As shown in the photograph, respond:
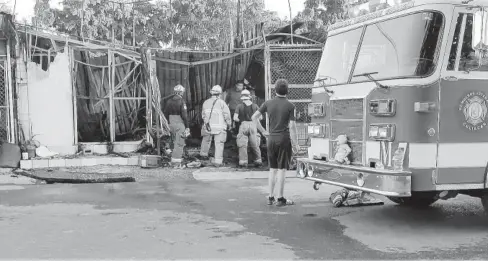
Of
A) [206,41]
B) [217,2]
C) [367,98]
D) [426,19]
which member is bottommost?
[367,98]

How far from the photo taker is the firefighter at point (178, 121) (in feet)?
39.0

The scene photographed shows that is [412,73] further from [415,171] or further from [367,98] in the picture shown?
[415,171]

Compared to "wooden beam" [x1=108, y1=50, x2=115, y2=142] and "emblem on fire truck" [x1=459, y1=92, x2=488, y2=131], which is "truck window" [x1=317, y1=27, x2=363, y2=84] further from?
"wooden beam" [x1=108, y1=50, x2=115, y2=142]

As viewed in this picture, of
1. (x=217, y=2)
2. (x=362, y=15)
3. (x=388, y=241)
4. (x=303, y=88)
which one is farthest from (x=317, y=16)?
(x=388, y=241)

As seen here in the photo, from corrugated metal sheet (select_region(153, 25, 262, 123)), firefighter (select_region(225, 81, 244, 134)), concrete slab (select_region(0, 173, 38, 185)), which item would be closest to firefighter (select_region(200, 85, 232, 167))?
firefighter (select_region(225, 81, 244, 134))

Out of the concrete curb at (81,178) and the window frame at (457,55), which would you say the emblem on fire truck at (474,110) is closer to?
the window frame at (457,55)

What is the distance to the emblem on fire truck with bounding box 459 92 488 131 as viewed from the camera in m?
5.75

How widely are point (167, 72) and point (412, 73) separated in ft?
27.6

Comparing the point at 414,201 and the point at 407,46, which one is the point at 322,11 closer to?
the point at 414,201

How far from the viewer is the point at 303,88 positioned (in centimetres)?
1260

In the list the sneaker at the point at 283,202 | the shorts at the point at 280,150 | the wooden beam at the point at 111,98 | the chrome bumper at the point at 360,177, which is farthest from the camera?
the wooden beam at the point at 111,98

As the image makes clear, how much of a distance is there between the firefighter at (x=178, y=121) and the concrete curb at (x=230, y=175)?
0.86 meters

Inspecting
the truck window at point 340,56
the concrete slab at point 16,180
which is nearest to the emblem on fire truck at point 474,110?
the truck window at point 340,56

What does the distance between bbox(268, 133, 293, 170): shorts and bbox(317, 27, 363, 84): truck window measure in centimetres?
107
